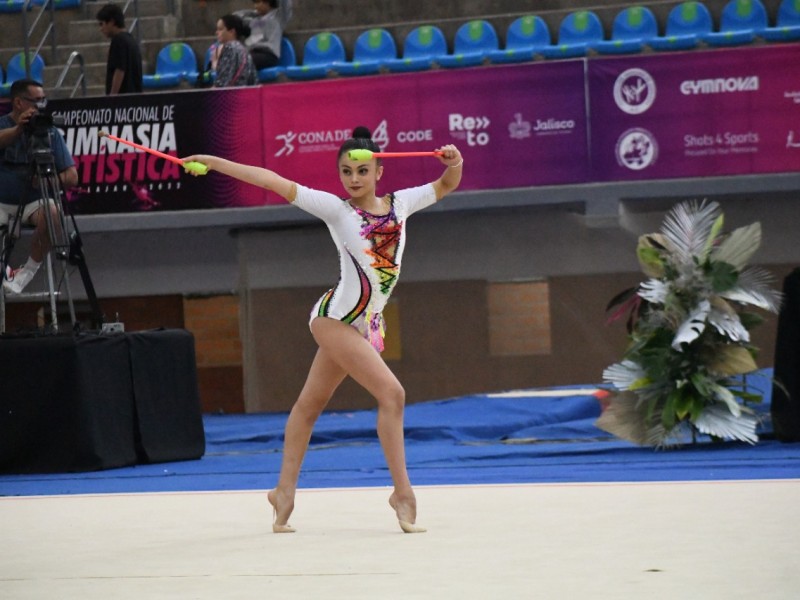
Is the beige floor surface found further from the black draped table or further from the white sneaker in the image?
the white sneaker

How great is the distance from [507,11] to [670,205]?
126 inches

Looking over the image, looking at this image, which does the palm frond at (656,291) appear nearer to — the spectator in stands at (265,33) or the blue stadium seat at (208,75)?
the blue stadium seat at (208,75)

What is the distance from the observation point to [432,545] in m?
4.16

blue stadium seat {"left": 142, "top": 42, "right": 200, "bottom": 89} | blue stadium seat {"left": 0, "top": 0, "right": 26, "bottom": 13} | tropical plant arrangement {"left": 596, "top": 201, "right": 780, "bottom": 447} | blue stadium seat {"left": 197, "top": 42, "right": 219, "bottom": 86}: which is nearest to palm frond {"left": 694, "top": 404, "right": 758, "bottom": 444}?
tropical plant arrangement {"left": 596, "top": 201, "right": 780, "bottom": 447}

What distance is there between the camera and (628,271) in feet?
35.5

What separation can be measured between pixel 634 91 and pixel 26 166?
4741mm

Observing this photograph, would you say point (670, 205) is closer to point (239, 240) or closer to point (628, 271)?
point (628, 271)

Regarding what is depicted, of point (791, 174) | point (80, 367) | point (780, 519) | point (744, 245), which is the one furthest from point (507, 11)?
point (780, 519)

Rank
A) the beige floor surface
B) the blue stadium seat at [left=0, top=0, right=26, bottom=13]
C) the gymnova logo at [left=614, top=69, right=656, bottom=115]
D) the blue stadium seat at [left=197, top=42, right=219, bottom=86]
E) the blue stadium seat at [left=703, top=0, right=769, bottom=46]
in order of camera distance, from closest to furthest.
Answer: the beige floor surface, the gymnova logo at [left=614, top=69, right=656, bottom=115], the blue stadium seat at [left=197, top=42, right=219, bottom=86], the blue stadium seat at [left=703, top=0, right=769, bottom=46], the blue stadium seat at [left=0, top=0, right=26, bottom=13]

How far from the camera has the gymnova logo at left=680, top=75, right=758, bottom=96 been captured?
32.4 feet

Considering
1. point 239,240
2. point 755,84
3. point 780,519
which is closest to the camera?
point 780,519

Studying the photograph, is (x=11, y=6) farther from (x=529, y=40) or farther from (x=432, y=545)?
(x=432, y=545)

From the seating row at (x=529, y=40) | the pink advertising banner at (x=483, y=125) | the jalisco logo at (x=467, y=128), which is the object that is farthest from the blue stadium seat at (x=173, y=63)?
the jalisco logo at (x=467, y=128)

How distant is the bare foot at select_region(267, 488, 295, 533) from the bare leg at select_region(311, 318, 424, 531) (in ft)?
1.34
